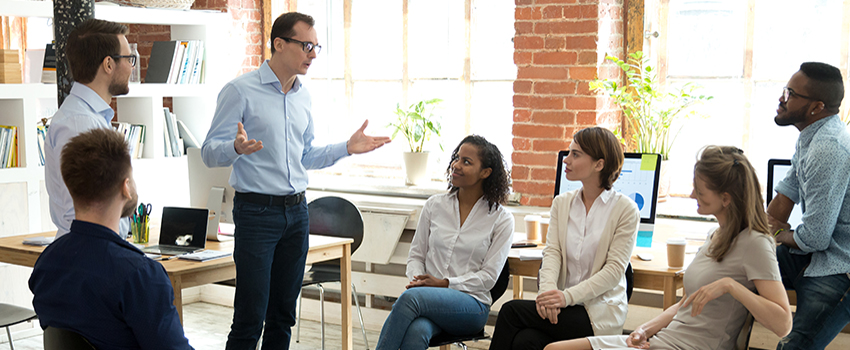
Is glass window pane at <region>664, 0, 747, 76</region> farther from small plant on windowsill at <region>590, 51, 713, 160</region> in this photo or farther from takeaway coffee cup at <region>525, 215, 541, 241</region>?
takeaway coffee cup at <region>525, 215, 541, 241</region>

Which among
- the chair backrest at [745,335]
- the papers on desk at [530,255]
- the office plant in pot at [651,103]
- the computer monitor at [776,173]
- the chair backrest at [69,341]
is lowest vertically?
the chair backrest at [745,335]

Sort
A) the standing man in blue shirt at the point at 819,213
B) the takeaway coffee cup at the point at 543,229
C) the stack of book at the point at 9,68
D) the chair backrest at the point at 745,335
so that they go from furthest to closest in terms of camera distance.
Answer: the stack of book at the point at 9,68
the takeaway coffee cup at the point at 543,229
the standing man in blue shirt at the point at 819,213
the chair backrest at the point at 745,335

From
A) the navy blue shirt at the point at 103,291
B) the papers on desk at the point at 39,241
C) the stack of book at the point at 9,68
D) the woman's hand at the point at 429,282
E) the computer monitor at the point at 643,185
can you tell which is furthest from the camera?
the stack of book at the point at 9,68

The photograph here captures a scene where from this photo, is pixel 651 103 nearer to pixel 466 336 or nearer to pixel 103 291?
pixel 466 336

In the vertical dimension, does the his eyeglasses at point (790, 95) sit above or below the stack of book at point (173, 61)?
below

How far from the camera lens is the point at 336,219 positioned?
12.4 ft

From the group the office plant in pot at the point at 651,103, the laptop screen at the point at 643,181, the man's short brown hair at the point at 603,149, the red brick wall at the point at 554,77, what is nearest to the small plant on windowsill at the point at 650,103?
the office plant in pot at the point at 651,103

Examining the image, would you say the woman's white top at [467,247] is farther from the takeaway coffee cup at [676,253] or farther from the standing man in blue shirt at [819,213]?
the standing man in blue shirt at [819,213]

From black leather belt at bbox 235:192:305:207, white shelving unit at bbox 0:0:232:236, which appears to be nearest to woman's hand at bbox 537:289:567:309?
black leather belt at bbox 235:192:305:207

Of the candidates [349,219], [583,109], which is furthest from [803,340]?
[349,219]

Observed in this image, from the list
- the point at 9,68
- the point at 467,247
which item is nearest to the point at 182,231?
the point at 467,247

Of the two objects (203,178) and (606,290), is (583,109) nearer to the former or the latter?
(606,290)

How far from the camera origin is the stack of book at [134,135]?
442 cm

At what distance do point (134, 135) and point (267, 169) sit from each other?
82.7 inches
